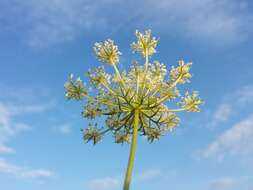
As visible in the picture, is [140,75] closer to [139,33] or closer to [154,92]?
[154,92]

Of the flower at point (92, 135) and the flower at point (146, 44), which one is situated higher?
the flower at point (146, 44)

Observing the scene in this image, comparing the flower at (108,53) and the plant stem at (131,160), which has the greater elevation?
the flower at (108,53)

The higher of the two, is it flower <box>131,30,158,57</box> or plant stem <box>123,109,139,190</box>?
flower <box>131,30,158,57</box>

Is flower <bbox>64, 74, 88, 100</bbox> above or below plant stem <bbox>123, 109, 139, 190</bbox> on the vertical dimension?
above

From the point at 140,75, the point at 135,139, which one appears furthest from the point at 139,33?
the point at 135,139

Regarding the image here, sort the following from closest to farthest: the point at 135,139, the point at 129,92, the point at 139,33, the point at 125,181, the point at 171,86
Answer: the point at 125,181 → the point at 135,139 → the point at 129,92 → the point at 171,86 → the point at 139,33

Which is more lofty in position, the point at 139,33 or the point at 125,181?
the point at 139,33

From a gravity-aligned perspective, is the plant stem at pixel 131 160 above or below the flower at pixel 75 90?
below

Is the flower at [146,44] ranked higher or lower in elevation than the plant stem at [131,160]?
higher

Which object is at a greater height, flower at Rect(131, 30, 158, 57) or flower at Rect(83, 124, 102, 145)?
flower at Rect(131, 30, 158, 57)

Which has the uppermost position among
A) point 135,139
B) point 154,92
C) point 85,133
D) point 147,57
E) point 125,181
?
point 147,57

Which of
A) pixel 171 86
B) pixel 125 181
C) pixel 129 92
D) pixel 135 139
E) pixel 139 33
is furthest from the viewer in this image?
pixel 139 33
